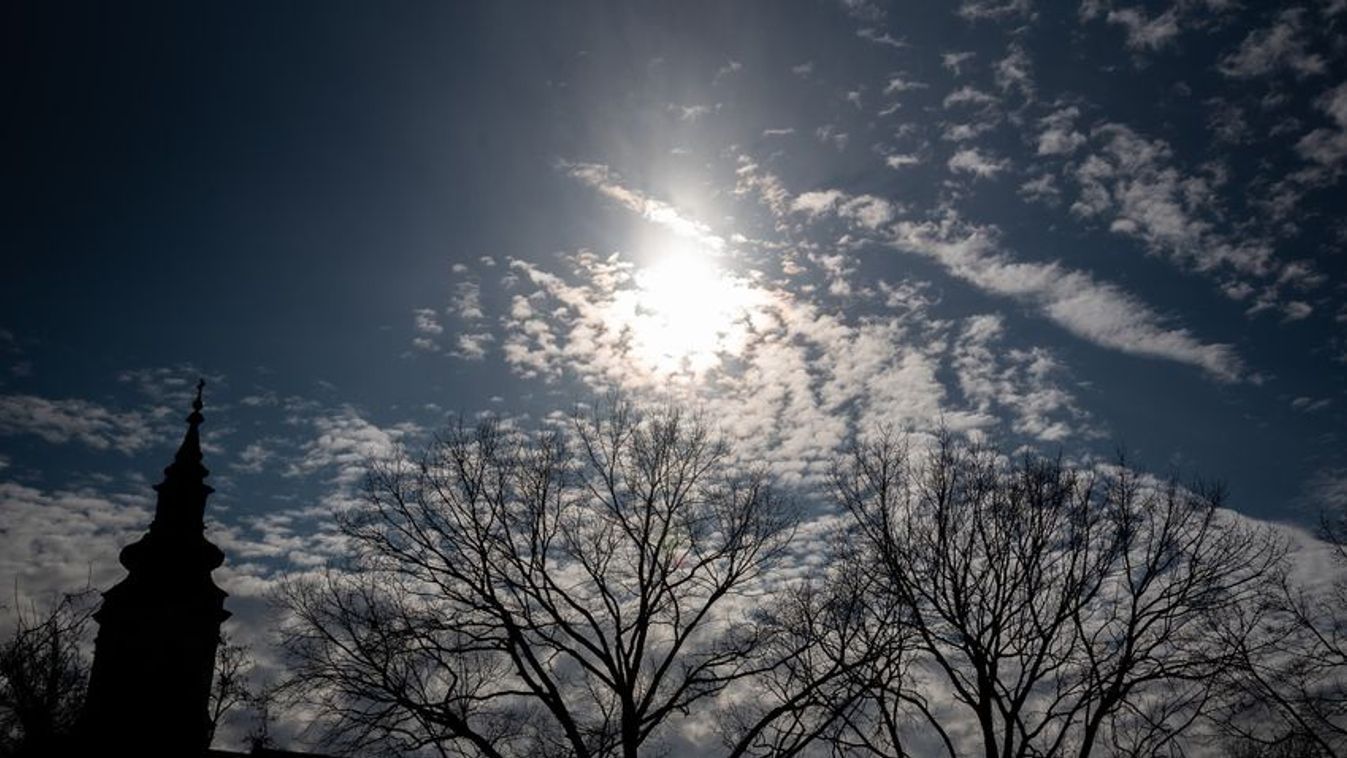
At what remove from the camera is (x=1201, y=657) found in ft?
65.5

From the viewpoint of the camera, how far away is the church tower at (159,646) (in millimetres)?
23125

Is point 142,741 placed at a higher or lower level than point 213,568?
lower

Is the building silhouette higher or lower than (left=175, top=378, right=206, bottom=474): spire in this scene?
lower

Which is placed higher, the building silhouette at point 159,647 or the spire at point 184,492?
the spire at point 184,492

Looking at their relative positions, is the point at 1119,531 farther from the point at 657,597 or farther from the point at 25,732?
the point at 25,732

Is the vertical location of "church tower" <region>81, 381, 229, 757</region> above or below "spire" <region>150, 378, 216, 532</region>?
below

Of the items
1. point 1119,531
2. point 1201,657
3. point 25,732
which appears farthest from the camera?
point 25,732

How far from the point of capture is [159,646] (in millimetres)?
23766

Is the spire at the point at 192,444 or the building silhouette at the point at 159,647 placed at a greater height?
the spire at the point at 192,444

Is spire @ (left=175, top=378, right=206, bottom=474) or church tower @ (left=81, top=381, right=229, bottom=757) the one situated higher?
spire @ (left=175, top=378, right=206, bottom=474)

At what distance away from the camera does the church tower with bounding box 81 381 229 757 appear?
75.9 feet

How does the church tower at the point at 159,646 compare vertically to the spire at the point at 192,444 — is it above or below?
below

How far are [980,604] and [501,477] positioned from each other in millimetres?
10920

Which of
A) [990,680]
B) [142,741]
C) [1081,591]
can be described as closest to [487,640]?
[142,741]
